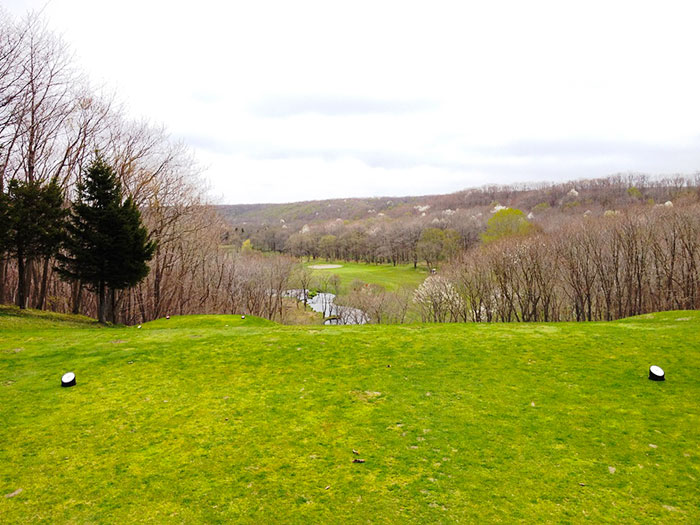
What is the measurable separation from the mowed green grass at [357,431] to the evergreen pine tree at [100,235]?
6536mm

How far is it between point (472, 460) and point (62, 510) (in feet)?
15.7

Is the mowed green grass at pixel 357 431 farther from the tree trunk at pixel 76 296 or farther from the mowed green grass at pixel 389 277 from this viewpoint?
the mowed green grass at pixel 389 277

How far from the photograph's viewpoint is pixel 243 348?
9766mm

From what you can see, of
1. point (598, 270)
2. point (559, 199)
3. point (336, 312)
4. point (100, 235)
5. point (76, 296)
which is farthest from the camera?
point (559, 199)

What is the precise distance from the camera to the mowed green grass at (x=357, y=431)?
4270mm

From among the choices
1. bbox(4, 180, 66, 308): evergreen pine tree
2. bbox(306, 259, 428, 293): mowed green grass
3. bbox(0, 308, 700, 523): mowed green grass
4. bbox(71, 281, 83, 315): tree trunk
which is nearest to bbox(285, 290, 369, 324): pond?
bbox(306, 259, 428, 293): mowed green grass

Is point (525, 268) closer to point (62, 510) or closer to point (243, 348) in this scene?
point (243, 348)

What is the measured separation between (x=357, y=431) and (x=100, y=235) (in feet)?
47.6

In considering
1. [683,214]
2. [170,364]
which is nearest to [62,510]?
[170,364]

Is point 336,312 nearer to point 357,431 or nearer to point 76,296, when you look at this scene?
point 76,296

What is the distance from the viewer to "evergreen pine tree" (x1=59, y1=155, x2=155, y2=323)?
15.5 m

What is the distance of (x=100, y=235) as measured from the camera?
15492 millimetres

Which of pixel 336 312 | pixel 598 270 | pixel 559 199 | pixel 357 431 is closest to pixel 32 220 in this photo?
→ pixel 357 431

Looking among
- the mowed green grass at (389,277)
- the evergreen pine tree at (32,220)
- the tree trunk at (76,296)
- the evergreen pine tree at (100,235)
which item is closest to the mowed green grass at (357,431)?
the evergreen pine tree at (100,235)
